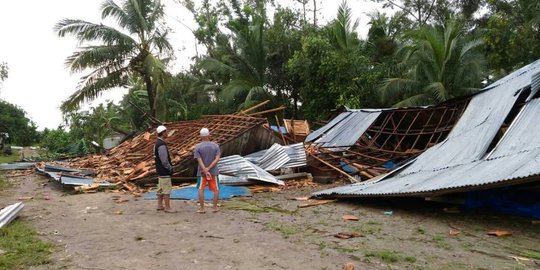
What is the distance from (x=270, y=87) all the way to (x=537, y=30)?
38.9 ft

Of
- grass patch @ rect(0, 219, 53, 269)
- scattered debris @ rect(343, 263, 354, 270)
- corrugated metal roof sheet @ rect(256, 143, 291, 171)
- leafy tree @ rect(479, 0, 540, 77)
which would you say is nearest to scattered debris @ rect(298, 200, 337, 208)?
corrugated metal roof sheet @ rect(256, 143, 291, 171)

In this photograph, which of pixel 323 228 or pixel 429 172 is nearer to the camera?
pixel 323 228

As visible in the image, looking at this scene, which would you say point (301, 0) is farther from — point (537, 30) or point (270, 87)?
point (537, 30)

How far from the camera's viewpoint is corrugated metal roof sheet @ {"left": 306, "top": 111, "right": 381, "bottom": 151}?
474 inches

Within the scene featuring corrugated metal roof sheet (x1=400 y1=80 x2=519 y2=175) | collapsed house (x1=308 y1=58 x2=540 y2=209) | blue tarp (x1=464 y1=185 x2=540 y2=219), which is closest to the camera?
collapsed house (x1=308 y1=58 x2=540 y2=209)

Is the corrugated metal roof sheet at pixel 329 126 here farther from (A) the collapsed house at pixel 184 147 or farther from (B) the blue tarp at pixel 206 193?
(B) the blue tarp at pixel 206 193

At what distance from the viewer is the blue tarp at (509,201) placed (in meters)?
5.77

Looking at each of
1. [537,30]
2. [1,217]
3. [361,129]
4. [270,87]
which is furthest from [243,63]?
[1,217]

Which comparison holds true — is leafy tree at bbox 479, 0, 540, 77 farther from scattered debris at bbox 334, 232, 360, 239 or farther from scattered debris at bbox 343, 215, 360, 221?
scattered debris at bbox 334, 232, 360, 239

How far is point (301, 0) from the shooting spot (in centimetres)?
2561

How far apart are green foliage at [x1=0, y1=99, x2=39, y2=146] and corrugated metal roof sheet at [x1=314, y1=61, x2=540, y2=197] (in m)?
31.4

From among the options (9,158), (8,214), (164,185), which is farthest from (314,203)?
(9,158)

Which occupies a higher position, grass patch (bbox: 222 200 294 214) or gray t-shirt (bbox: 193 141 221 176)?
gray t-shirt (bbox: 193 141 221 176)

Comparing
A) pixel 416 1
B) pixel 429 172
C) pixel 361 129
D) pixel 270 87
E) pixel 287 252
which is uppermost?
pixel 416 1
